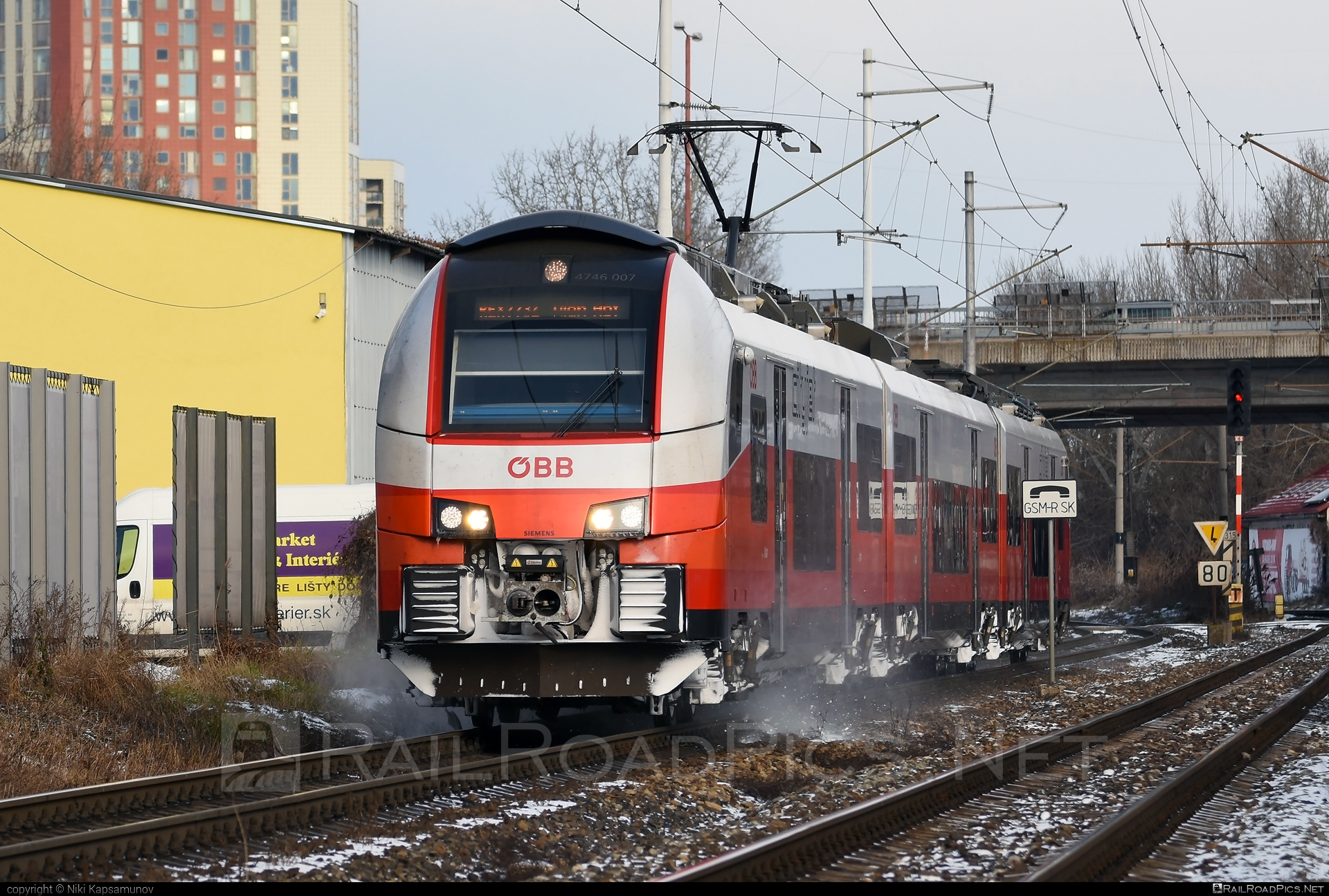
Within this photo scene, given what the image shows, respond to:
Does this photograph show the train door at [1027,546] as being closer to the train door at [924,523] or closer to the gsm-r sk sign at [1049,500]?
the gsm-r sk sign at [1049,500]

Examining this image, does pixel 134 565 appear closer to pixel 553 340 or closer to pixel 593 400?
pixel 553 340

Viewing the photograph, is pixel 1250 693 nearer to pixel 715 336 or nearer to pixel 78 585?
pixel 715 336

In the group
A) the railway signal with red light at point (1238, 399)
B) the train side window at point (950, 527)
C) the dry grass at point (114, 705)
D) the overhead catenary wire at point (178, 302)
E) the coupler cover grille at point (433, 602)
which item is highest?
the overhead catenary wire at point (178, 302)

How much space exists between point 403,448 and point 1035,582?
17.0 m

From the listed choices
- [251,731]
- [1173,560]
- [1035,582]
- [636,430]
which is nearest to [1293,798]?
[636,430]

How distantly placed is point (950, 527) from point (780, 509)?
7036 millimetres

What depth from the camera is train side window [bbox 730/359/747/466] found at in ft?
41.3

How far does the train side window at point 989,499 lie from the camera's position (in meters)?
22.8

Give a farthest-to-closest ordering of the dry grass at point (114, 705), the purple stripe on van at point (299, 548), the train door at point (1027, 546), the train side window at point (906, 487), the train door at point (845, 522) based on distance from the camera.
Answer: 1. the train door at point (1027, 546)
2. the purple stripe on van at point (299, 548)
3. the train side window at point (906, 487)
4. the train door at point (845, 522)
5. the dry grass at point (114, 705)

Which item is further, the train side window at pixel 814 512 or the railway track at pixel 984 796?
the train side window at pixel 814 512

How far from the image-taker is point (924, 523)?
1936 cm

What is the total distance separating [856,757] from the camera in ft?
42.8

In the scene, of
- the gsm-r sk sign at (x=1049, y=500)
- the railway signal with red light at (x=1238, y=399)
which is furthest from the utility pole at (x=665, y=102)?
the railway signal with red light at (x=1238, y=399)

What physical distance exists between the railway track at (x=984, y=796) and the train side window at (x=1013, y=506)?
8.90 m
